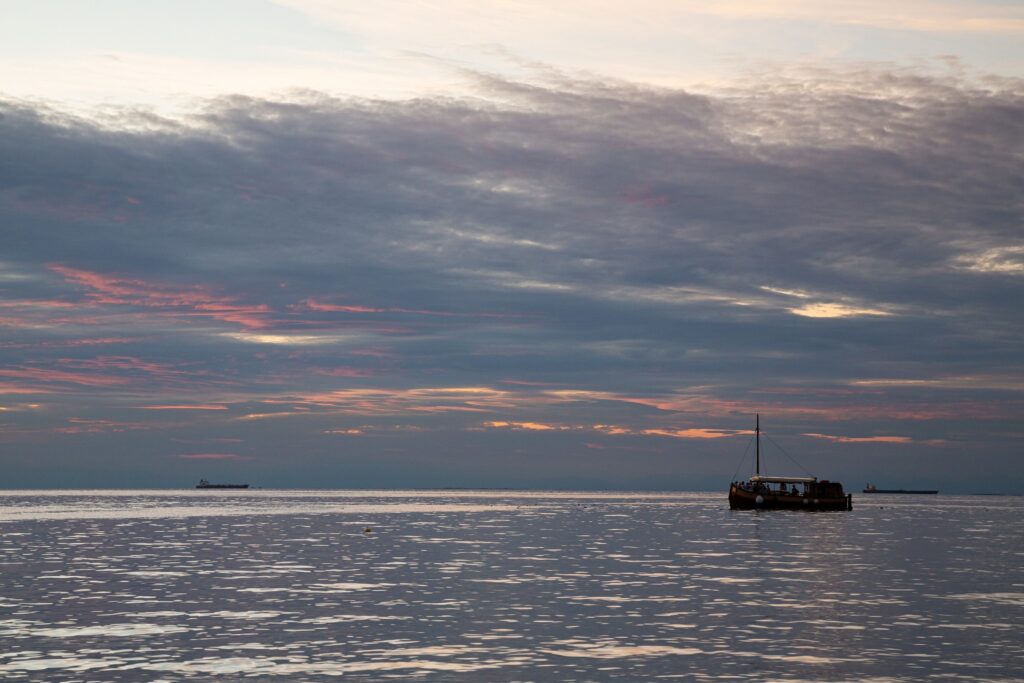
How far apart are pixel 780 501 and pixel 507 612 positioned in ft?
470

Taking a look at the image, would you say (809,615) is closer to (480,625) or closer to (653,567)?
(480,625)

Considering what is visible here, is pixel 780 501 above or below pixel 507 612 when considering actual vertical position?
above

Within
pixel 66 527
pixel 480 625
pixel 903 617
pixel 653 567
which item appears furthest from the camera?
pixel 66 527

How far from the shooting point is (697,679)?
33.1m

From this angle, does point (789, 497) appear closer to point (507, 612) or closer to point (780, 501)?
point (780, 501)

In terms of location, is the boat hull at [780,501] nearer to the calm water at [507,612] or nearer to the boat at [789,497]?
the boat at [789,497]

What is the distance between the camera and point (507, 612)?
159 feet

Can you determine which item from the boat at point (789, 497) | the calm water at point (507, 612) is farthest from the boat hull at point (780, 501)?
the calm water at point (507, 612)

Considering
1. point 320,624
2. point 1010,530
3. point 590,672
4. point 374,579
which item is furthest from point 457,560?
point 1010,530

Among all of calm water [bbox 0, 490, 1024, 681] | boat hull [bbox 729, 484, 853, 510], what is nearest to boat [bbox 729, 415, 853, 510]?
boat hull [bbox 729, 484, 853, 510]

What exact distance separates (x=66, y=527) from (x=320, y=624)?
10032 cm

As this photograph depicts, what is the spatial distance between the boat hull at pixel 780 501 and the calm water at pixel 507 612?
86976 millimetres

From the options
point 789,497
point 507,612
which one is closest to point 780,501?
point 789,497

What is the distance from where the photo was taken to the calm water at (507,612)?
35.1m
